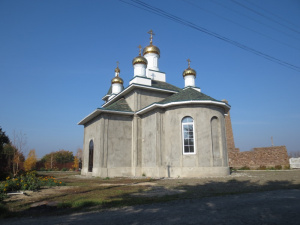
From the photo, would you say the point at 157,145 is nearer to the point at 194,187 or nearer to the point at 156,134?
the point at 156,134

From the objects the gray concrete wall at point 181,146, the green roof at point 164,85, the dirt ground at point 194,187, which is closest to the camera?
the dirt ground at point 194,187

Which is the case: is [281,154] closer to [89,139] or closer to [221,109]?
[221,109]

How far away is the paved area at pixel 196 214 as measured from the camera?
4.45 meters

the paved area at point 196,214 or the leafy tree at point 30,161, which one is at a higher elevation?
the leafy tree at point 30,161

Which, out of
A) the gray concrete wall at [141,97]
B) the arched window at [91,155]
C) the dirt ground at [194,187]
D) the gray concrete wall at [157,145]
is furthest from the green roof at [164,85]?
the dirt ground at [194,187]

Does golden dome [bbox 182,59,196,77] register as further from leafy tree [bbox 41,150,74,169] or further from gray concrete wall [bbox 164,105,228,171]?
leafy tree [bbox 41,150,74,169]

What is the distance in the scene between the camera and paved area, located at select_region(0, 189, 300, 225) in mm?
4453

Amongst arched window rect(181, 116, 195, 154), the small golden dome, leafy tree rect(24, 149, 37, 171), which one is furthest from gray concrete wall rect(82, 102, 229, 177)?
leafy tree rect(24, 149, 37, 171)

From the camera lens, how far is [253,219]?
445 centimetres

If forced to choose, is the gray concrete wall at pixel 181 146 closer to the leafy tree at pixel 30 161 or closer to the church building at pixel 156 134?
the church building at pixel 156 134

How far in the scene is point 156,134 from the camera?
16.2m

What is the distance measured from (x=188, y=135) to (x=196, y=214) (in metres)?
10.9

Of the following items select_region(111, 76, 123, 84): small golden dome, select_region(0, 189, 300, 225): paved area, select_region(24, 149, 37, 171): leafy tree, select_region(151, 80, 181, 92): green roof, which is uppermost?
select_region(111, 76, 123, 84): small golden dome

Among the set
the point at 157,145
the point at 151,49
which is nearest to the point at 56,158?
the point at 151,49
